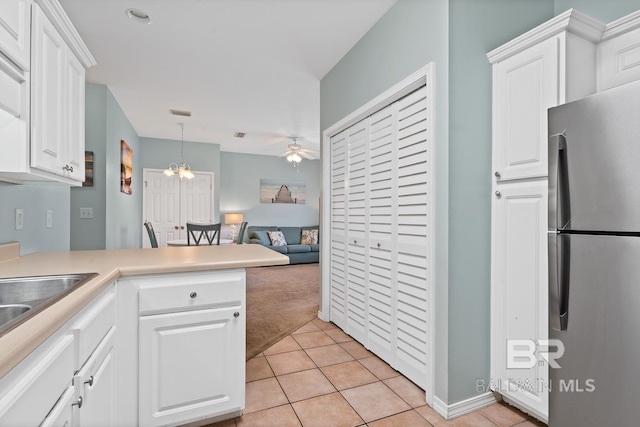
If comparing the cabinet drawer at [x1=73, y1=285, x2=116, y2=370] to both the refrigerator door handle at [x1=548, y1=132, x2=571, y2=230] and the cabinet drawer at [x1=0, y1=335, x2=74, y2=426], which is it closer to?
the cabinet drawer at [x1=0, y1=335, x2=74, y2=426]

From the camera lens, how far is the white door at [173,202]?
627 centimetres

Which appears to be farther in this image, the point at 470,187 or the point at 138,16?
the point at 138,16

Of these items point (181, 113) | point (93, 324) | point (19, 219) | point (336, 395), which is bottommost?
point (336, 395)

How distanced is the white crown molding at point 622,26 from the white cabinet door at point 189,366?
95.7 inches

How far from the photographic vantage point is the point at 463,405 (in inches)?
69.6

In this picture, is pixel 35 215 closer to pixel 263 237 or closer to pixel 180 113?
pixel 180 113

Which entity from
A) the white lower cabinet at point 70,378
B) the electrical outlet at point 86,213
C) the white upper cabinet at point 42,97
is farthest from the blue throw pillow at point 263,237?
the white lower cabinet at point 70,378

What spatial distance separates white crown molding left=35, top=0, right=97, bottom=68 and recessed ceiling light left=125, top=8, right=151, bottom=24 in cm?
68

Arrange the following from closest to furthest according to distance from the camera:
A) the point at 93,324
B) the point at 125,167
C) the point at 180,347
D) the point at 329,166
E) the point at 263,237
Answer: the point at 93,324, the point at 180,347, the point at 329,166, the point at 125,167, the point at 263,237

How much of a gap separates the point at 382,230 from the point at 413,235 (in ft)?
→ 1.22

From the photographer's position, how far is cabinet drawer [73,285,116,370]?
3.33 ft

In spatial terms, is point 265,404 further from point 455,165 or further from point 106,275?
point 455,165

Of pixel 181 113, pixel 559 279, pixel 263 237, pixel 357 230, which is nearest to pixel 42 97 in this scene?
pixel 357 230

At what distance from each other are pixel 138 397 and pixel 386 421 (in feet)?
4.17
